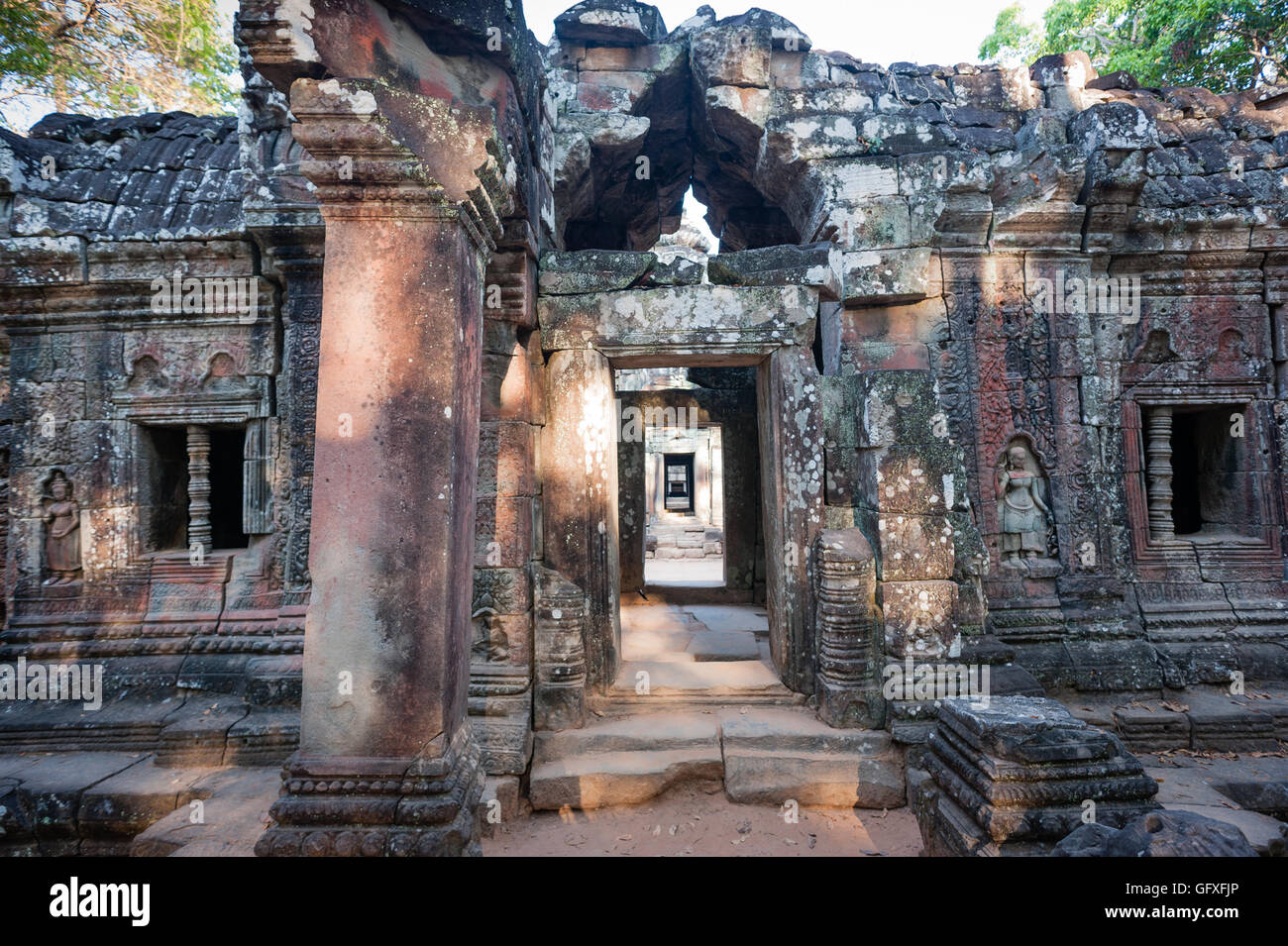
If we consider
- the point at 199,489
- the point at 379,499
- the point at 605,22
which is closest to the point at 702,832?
the point at 379,499

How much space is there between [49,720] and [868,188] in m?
7.38

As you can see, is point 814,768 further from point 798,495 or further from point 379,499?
point 379,499

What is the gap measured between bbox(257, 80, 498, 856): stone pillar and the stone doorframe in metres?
1.90

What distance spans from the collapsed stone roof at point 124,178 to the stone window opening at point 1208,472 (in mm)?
7972

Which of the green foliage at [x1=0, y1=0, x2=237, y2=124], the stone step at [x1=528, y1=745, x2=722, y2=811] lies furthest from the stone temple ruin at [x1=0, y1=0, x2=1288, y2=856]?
the green foliage at [x1=0, y1=0, x2=237, y2=124]

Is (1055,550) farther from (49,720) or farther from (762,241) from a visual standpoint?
(49,720)

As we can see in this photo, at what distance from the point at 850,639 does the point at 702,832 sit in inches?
60.1

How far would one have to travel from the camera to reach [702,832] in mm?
3426

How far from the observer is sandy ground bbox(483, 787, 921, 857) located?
329 centimetres

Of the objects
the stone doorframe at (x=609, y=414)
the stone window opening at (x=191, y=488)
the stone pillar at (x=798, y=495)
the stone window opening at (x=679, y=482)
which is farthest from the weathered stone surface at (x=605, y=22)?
the stone window opening at (x=679, y=482)

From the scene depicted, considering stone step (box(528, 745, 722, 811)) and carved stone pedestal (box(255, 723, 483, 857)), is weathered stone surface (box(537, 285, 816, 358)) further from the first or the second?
carved stone pedestal (box(255, 723, 483, 857))

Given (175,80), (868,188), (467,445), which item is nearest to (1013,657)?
(868,188)

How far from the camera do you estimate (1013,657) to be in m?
4.26

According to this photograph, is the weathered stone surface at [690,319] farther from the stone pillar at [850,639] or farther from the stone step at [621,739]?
the stone step at [621,739]
